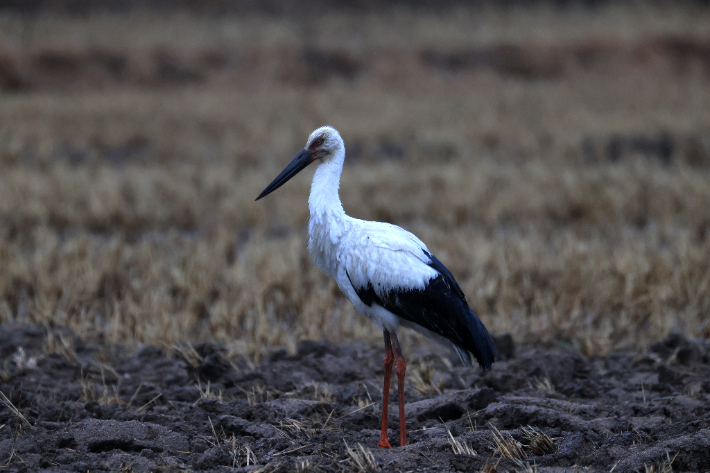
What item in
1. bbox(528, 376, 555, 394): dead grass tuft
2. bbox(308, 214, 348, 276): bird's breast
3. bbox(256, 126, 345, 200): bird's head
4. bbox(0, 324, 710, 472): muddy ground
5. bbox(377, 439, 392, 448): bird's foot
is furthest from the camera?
bbox(528, 376, 555, 394): dead grass tuft

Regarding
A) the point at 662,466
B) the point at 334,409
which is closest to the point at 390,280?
the point at 334,409

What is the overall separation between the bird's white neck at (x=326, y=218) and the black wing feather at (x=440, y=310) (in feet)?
0.91

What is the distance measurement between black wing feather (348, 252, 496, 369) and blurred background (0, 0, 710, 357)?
1796 mm

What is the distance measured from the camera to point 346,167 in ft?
41.9

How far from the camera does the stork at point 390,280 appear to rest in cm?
376

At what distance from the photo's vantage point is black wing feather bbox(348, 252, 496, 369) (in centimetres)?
379

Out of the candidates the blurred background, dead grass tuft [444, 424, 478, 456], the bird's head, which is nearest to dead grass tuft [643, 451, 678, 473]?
dead grass tuft [444, 424, 478, 456]

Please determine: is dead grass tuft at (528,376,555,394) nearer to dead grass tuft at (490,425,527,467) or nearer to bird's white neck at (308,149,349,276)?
dead grass tuft at (490,425,527,467)

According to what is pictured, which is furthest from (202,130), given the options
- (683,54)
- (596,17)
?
(596,17)

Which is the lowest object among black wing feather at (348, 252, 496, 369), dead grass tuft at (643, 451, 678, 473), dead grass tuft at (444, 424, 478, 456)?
dead grass tuft at (444, 424, 478, 456)

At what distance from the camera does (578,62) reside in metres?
25.2

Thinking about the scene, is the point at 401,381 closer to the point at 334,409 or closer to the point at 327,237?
the point at 334,409

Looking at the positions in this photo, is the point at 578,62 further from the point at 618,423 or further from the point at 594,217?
the point at 618,423

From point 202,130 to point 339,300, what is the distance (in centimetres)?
968
